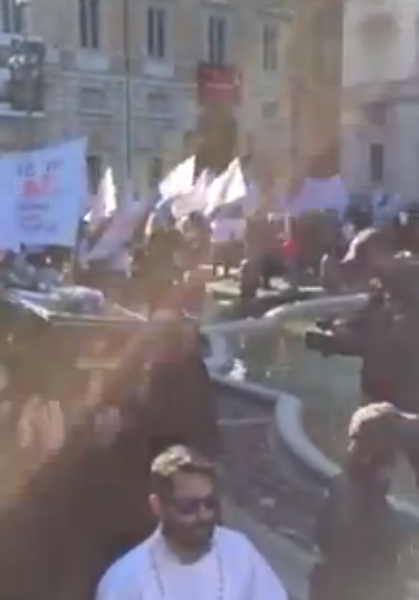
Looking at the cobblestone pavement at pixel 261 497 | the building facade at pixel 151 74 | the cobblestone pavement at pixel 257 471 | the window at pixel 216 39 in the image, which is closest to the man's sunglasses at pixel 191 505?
the cobblestone pavement at pixel 261 497

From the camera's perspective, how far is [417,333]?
4789 mm

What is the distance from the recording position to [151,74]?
Answer: 3391 centimetres

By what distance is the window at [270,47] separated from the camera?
34.6m

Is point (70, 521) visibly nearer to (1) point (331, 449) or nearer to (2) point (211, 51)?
(1) point (331, 449)

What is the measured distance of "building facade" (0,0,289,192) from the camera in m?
32.6

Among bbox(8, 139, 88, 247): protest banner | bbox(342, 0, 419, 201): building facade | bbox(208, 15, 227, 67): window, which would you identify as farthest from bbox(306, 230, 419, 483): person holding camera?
bbox(208, 15, 227, 67): window

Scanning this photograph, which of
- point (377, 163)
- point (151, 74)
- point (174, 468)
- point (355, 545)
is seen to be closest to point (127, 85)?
point (151, 74)

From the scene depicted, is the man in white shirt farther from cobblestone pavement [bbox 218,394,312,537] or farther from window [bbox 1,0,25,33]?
window [bbox 1,0,25,33]

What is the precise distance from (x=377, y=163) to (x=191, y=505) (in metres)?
29.5

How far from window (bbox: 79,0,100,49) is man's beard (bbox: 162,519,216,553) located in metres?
31.0

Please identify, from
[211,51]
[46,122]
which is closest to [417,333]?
[46,122]

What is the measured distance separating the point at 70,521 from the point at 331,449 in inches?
95.7

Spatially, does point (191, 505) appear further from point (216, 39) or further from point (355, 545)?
point (216, 39)

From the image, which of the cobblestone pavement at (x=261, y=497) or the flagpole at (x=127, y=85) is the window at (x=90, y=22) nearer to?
the flagpole at (x=127, y=85)
